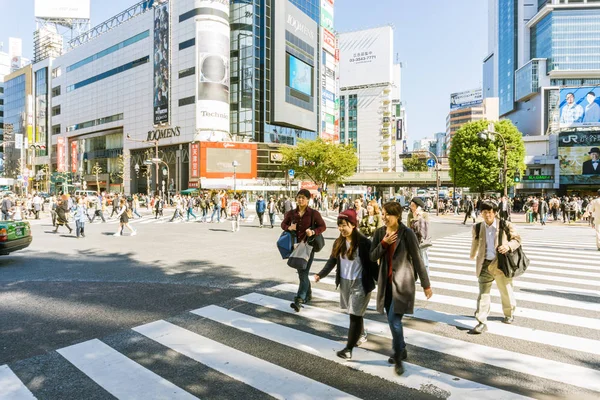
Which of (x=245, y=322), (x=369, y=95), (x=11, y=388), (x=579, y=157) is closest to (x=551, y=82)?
(x=579, y=157)

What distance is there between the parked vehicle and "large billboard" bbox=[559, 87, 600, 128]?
3180 inches

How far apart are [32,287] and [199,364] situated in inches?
197

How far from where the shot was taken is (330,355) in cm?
415

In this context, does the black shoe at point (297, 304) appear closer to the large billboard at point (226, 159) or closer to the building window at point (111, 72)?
the large billboard at point (226, 159)

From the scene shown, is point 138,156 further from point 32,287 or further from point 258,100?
point 32,287

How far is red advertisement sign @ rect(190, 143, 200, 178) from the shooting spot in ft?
170

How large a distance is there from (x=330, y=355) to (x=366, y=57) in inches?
4207

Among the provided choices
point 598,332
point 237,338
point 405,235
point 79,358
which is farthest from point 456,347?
point 79,358

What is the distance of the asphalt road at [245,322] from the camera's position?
3.55m

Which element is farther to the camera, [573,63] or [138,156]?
[573,63]

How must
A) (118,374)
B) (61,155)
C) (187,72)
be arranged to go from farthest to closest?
(61,155), (187,72), (118,374)

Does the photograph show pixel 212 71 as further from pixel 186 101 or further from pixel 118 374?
pixel 118 374

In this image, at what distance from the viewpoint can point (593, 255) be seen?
37.1 feet

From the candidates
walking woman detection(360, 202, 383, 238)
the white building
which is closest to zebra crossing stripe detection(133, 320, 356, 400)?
walking woman detection(360, 202, 383, 238)
